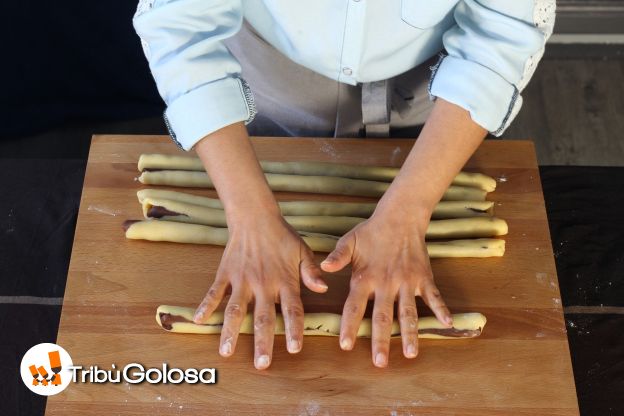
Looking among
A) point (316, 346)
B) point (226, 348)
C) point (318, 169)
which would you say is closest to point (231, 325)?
point (226, 348)

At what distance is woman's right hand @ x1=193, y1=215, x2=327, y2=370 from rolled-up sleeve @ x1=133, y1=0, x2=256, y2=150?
0.57 ft

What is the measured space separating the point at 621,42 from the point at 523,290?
6.17 feet

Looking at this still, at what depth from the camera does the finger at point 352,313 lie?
1.05 meters

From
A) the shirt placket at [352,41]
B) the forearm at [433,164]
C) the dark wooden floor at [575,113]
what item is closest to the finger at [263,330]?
the forearm at [433,164]

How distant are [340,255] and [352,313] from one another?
0.09m

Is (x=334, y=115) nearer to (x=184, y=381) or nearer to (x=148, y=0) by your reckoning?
(x=148, y=0)

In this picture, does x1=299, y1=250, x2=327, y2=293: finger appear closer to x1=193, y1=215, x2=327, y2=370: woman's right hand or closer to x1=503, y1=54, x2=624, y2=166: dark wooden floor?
x1=193, y1=215, x2=327, y2=370: woman's right hand

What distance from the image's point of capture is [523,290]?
116 centimetres

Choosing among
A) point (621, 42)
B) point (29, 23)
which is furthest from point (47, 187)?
point (621, 42)

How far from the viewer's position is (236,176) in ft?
3.64

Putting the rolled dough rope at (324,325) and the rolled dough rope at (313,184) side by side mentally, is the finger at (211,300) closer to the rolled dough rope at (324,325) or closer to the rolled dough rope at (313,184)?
the rolled dough rope at (324,325)

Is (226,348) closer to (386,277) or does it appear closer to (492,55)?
(386,277)

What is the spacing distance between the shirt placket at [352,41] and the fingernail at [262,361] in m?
0.50

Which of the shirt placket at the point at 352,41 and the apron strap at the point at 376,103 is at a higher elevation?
the shirt placket at the point at 352,41
